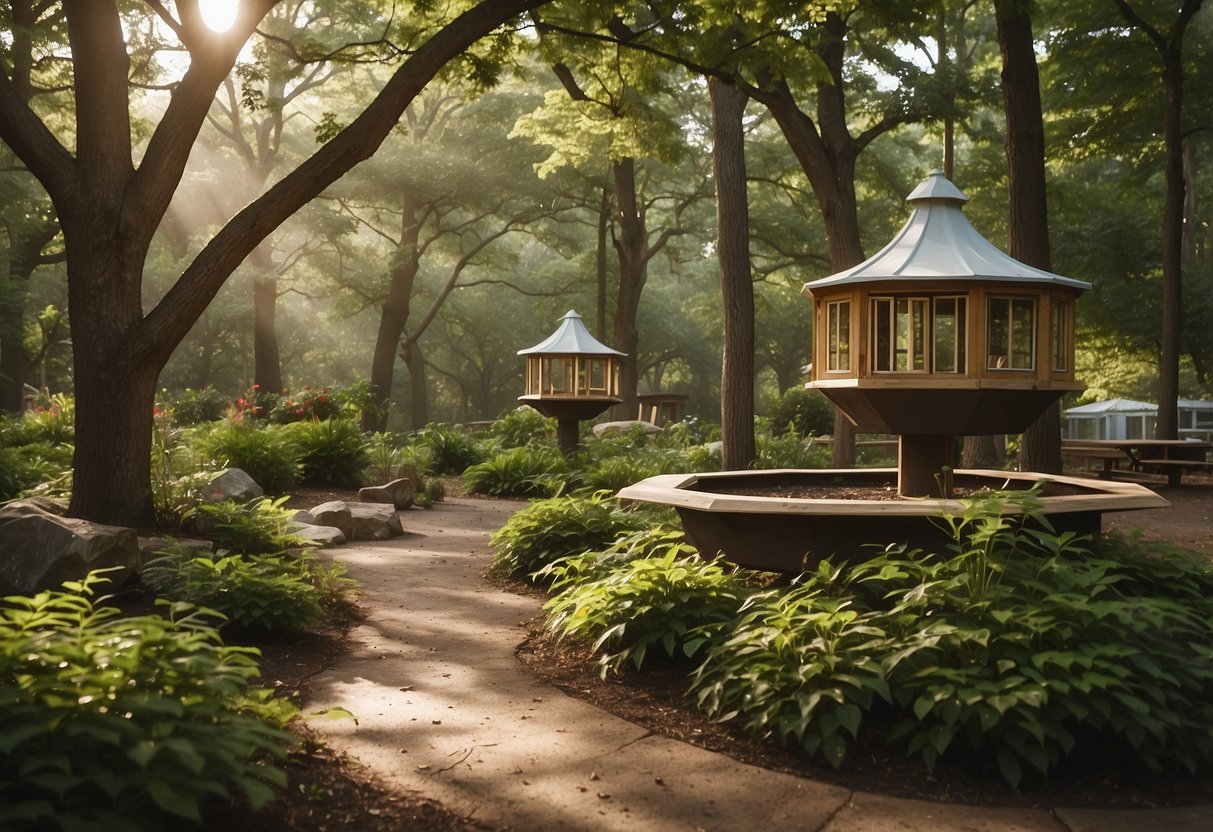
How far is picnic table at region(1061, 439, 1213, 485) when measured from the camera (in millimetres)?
17516

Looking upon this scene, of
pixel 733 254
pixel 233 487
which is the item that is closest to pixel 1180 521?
pixel 733 254

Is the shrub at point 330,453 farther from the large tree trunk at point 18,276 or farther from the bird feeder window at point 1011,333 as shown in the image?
the large tree trunk at point 18,276

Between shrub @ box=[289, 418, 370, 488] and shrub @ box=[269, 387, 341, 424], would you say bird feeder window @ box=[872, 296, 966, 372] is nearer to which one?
shrub @ box=[289, 418, 370, 488]

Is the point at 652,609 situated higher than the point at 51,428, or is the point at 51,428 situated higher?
the point at 51,428

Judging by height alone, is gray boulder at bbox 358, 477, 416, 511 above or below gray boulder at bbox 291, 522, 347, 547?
above

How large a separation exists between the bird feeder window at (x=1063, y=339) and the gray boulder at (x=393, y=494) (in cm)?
848

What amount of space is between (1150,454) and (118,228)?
18.2 m

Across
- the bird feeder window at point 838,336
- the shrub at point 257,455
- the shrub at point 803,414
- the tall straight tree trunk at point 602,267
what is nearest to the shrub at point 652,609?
the bird feeder window at point 838,336

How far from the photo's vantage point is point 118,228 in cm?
830

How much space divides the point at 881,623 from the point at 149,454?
614cm

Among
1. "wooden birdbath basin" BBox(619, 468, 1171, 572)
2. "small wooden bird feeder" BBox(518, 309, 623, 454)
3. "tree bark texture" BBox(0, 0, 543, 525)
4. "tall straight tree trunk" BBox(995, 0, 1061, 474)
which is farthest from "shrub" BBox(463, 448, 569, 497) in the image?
"wooden birdbath basin" BBox(619, 468, 1171, 572)

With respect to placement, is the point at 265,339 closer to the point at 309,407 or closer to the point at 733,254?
the point at 309,407

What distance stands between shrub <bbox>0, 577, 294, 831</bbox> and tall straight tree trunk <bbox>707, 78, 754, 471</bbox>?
11142mm

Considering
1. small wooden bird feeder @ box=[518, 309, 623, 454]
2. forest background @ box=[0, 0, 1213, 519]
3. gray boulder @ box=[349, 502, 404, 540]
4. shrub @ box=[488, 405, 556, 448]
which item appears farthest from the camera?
shrub @ box=[488, 405, 556, 448]
